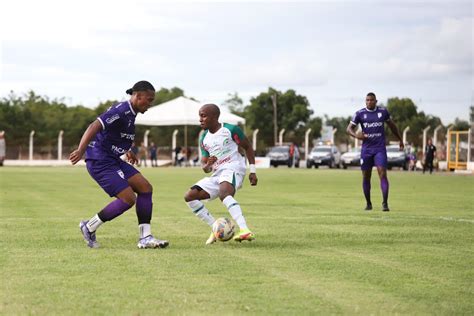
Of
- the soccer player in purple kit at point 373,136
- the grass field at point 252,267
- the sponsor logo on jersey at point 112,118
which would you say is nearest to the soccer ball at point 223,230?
the grass field at point 252,267

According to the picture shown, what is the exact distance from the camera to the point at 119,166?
11008 mm

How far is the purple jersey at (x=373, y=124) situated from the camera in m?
18.0

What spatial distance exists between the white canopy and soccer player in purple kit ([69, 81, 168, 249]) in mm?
50302

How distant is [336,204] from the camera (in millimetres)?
19797

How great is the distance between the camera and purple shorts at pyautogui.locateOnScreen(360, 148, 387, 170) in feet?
58.7

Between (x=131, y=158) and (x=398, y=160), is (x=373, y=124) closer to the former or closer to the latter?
(x=131, y=158)

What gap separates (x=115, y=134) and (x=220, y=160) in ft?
4.61

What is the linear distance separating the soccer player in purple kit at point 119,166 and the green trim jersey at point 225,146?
3.19 feet

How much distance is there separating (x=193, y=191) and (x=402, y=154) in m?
49.6

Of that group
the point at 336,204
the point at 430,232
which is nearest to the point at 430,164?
the point at 336,204

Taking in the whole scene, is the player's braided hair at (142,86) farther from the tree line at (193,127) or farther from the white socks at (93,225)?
the tree line at (193,127)

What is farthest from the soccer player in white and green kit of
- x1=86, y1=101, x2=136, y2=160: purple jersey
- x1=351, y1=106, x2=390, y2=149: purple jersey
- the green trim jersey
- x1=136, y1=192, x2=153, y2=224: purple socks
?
x1=351, y1=106, x2=390, y2=149: purple jersey

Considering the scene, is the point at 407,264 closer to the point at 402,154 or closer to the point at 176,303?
the point at 176,303

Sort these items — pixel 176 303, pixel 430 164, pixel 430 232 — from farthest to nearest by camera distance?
pixel 430 164 → pixel 430 232 → pixel 176 303
